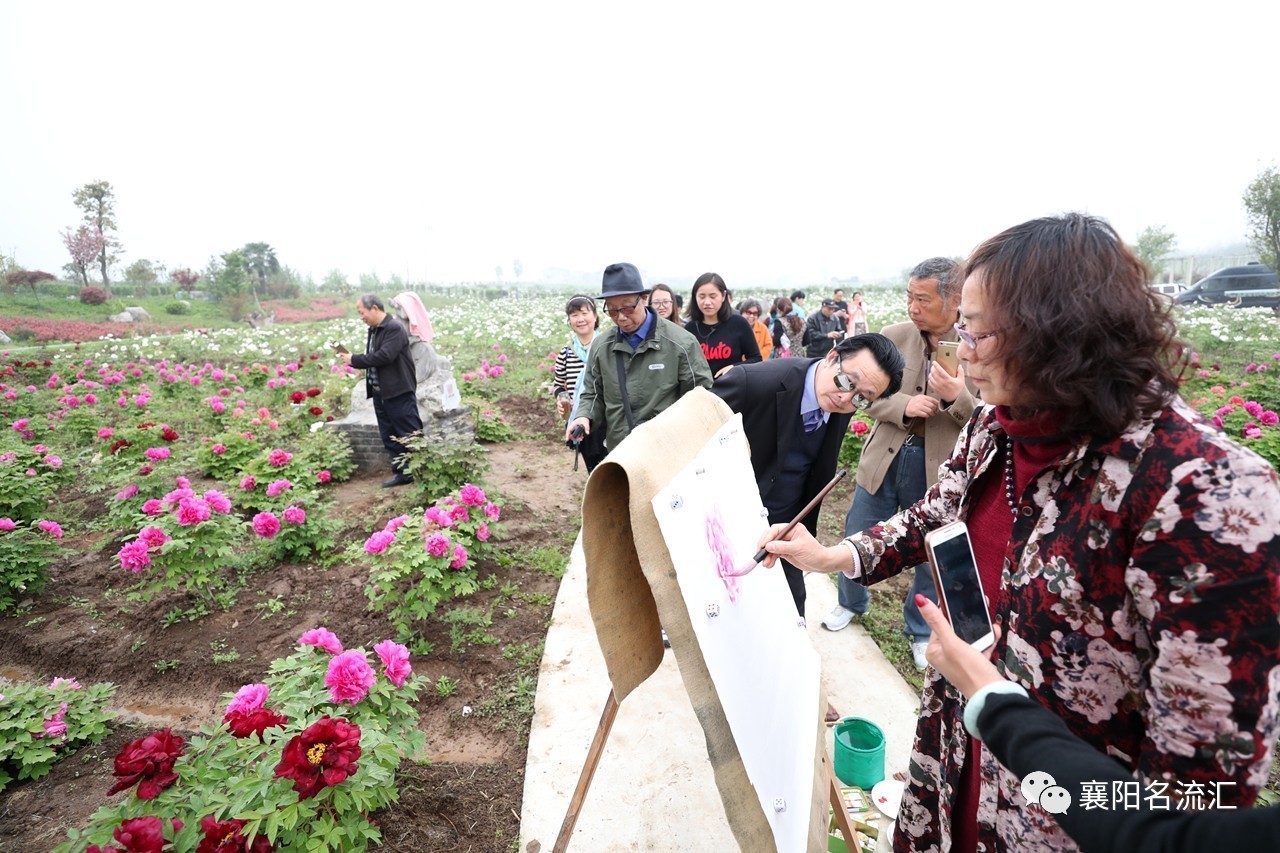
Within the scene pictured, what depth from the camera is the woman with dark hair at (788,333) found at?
28.8ft

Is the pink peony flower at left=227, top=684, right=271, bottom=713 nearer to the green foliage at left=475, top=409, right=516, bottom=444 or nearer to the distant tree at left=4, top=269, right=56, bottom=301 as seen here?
the green foliage at left=475, top=409, right=516, bottom=444

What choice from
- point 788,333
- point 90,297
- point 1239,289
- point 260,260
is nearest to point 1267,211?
point 1239,289

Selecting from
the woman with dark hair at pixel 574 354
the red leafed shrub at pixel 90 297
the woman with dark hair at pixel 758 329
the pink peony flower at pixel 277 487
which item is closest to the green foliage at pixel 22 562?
the pink peony flower at pixel 277 487

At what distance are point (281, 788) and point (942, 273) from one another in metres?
2.70

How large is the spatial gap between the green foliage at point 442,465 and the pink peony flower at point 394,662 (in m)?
2.62

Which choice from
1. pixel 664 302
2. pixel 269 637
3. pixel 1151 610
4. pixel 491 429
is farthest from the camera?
pixel 491 429

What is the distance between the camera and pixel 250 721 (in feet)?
4.75

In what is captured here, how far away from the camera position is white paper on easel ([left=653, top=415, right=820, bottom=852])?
1.20m

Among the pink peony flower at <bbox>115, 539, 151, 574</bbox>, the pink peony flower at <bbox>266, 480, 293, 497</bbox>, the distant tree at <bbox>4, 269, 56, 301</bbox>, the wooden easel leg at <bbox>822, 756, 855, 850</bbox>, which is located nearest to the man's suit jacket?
the wooden easel leg at <bbox>822, 756, 855, 850</bbox>

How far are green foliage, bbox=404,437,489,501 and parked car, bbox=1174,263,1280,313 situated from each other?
2456cm

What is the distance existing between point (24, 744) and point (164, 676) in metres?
0.76

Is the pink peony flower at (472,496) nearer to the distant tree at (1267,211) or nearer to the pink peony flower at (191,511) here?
the pink peony flower at (191,511)

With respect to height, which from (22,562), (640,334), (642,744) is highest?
(640,334)

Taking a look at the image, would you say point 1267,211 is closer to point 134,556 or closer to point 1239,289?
point 1239,289
